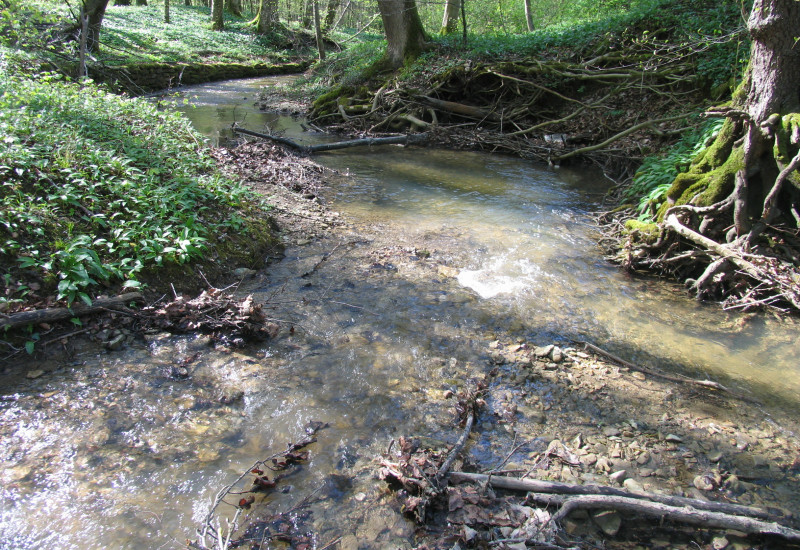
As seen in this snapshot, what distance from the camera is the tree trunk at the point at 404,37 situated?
1522cm

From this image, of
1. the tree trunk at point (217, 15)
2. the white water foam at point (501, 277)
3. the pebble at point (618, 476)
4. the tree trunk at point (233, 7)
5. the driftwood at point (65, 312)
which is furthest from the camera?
the tree trunk at point (233, 7)

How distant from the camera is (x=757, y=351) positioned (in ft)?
13.8

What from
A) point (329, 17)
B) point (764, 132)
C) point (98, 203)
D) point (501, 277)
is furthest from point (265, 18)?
point (764, 132)

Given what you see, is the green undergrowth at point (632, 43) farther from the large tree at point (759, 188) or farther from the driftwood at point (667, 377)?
the driftwood at point (667, 377)

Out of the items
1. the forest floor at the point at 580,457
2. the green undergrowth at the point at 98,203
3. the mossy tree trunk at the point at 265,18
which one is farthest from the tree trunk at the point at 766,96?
the mossy tree trunk at the point at 265,18

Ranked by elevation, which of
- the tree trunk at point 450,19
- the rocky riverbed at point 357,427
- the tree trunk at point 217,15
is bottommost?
the rocky riverbed at point 357,427

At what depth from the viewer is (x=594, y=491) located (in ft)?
8.47

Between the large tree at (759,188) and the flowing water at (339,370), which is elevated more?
the large tree at (759,188)

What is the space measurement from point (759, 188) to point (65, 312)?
7.49 m

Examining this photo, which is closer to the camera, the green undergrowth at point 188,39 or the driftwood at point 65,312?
the driftwood at point 65,312

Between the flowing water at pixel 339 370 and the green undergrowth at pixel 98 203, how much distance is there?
0.76 m

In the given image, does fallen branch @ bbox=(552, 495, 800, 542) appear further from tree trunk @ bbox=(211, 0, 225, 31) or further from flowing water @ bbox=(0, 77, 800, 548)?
tree trunk @ bbox=(211, 0, 225, 31)

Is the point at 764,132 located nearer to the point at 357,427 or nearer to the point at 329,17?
the point at 357,427

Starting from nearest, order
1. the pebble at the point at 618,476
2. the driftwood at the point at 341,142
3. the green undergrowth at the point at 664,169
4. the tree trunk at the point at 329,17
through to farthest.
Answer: the pebble at the point at 618,476
the green undergrowth at the point at 664,169
the driftwood at the point at 341,142
the tree trunk at the point at 329,17
